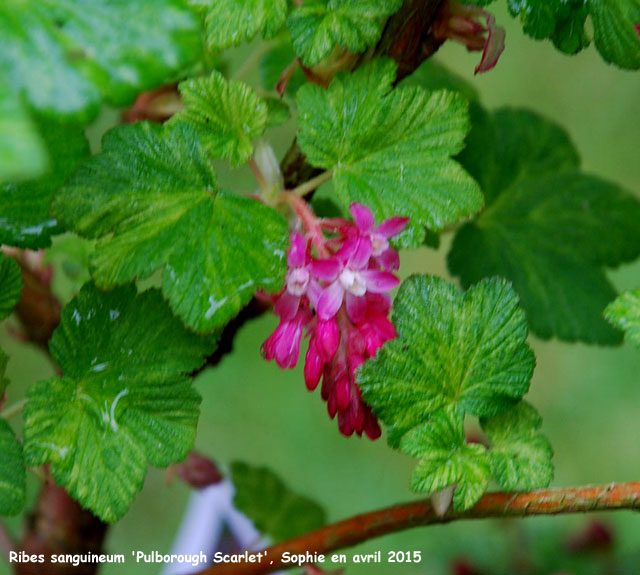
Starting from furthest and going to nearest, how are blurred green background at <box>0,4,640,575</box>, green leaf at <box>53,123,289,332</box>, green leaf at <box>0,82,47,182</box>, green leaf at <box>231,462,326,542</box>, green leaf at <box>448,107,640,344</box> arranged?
blurred green background at <box>0,4,640,575</box> → green leaf at <box>231,462,326,542</box> → green leaf at <box>448,107,640,344</box> → green leaf at <box>53,123,289,332</box> → green leaf at <box>0,82,47,182</box>

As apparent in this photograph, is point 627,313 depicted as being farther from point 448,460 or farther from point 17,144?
point 17,144

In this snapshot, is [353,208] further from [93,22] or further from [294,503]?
[294,503]

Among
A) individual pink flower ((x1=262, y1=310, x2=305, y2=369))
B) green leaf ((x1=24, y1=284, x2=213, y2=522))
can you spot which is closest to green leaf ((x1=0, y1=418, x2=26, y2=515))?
green leaf ((x1=24, y1=284, x2=213, y2=522))

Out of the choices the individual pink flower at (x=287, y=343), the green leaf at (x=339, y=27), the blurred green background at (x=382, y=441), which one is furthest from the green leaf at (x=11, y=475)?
the blurred green background at (x=382, y=441)

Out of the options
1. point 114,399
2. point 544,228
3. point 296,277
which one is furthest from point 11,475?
point 544,228

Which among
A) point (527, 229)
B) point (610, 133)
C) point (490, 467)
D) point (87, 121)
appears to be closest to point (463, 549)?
point (527, 229)

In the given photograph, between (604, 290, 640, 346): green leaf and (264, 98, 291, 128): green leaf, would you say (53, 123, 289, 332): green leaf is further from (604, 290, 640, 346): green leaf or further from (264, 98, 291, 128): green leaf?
(604, 290, 640, 346): green leaf
